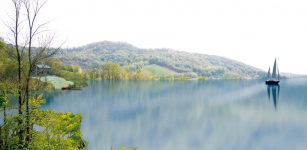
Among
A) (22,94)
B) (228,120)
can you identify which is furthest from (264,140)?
(22,94)

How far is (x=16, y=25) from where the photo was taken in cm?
995

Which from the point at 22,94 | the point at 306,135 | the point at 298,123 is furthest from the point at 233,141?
the point at 22,94

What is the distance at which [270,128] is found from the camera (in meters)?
37.8

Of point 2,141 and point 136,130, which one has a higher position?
point 2,141

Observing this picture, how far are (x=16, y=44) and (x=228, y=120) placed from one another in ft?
129

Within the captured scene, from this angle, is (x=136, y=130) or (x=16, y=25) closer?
(x=16, y=25)

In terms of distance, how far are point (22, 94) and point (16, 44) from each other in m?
2.22

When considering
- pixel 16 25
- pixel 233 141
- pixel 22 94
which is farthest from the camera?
pixel 233 141

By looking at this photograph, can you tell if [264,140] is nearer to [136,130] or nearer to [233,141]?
[233,141]

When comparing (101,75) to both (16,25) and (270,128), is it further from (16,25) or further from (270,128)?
(16,25)

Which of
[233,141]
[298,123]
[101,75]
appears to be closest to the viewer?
[233,141]

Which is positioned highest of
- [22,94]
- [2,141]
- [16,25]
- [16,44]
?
[16,25]

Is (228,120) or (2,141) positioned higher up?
(2,141)

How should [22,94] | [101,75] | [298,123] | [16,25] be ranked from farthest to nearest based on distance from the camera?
[101,75]
[298,123]
[22,94]
[16,25]
